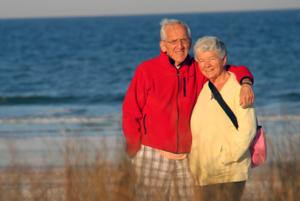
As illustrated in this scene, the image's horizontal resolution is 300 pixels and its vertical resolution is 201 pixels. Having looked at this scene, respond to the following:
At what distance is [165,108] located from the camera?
2.44 meters

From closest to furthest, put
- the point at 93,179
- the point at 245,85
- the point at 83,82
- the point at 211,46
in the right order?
the point at 93,179 → the point at 245,85 → the point at 211,46 → the point at 83,82

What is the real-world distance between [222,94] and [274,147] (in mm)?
613

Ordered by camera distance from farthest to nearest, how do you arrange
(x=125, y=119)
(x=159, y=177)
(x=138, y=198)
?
(x=125, y=119)
(x=159, y=177)
(x=138, y=198)

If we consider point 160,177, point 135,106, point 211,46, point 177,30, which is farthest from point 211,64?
point 160,177

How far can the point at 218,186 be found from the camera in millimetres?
2125

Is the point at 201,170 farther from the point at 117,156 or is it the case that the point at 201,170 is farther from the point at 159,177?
the point at 117,156

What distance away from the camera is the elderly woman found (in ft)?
6.83

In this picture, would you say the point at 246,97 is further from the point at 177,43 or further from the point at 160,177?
the point at 160,177

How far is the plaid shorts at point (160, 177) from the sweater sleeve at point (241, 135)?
348 millimetres

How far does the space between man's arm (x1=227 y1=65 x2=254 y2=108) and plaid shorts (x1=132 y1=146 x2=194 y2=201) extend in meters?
0.68

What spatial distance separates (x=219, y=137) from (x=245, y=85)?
1.36 feet

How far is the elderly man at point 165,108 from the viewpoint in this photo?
7.84ft

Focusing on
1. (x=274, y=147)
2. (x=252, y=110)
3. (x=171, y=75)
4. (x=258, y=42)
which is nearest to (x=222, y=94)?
(x=252, y=110)

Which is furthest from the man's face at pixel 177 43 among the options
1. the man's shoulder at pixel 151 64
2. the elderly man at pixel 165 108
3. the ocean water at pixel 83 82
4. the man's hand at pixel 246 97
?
the ocean water at pixel 83 82
